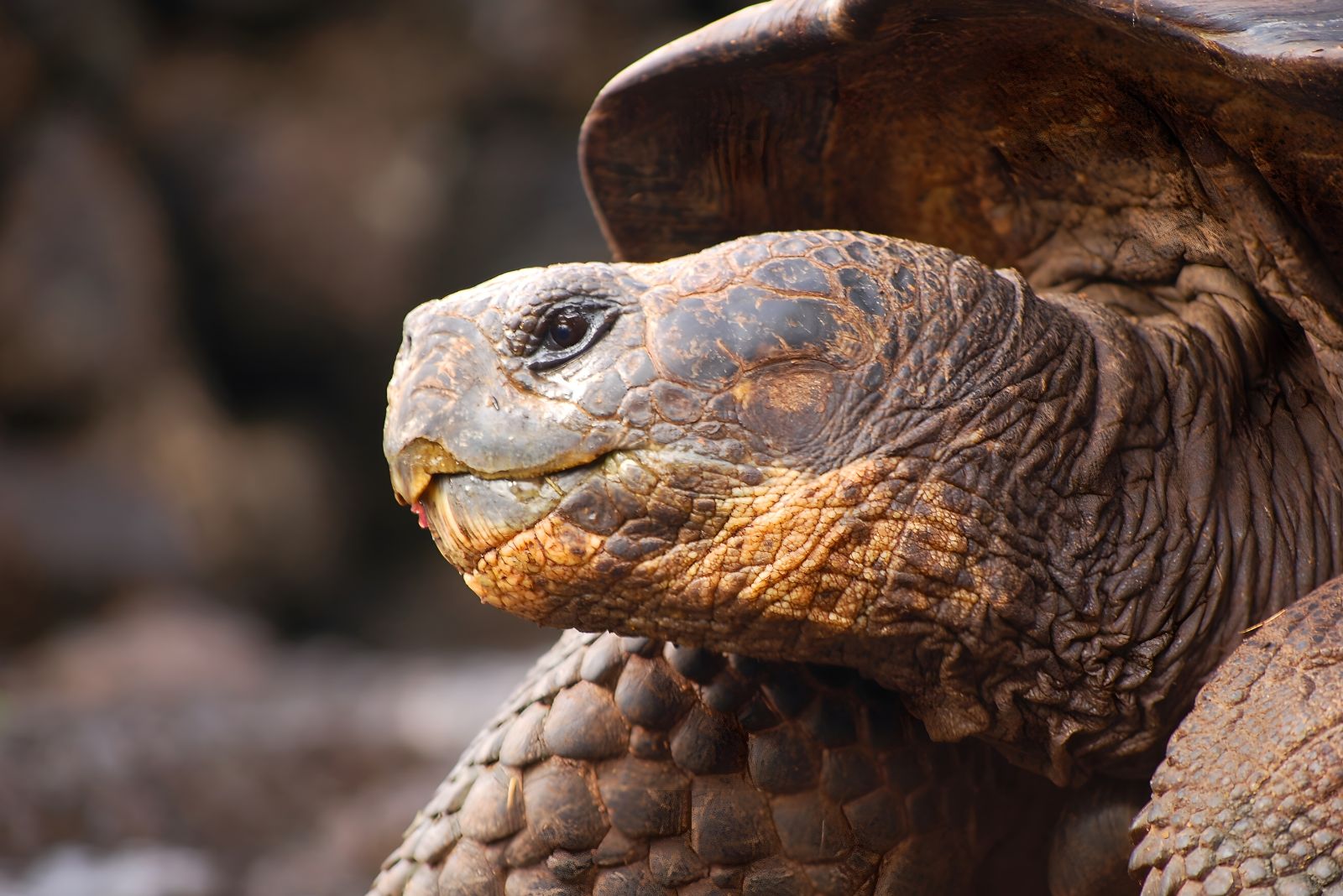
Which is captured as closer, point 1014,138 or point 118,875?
point 1014,138

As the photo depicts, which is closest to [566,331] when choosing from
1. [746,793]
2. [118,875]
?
[746,793]

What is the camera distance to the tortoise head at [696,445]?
59.0 inches

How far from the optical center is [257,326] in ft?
29.7

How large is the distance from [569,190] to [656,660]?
24.8 ft

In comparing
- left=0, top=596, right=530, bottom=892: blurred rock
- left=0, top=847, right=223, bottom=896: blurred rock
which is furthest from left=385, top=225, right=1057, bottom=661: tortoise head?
left=0, top=596, right=530, bottom=892: blurred rock

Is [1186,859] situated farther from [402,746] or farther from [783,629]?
[402,746]

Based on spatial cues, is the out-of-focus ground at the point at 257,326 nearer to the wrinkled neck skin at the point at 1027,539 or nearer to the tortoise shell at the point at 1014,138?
the tortoise shell at the point at 1014,138

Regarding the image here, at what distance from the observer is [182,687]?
720cm

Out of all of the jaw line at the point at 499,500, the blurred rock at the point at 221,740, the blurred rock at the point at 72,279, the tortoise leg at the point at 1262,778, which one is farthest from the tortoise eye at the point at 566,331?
the blurred rock at the point at 72,279

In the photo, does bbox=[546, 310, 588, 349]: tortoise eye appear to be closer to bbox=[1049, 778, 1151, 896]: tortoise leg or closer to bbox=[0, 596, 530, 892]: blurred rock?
bbox=[1049, 778, 1151, 896]: tortoise leg

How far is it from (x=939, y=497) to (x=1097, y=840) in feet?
1.89

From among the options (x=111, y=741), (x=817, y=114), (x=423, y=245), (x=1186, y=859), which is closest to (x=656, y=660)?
(x=1186, y=859)

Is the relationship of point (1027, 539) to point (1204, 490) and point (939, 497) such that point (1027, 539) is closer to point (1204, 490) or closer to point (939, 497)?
point (939, 497)

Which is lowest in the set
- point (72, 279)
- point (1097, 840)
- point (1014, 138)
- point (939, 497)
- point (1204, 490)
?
point (72, 279)
